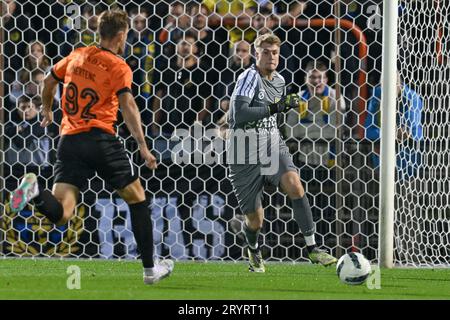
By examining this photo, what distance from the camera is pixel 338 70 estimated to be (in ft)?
33.6

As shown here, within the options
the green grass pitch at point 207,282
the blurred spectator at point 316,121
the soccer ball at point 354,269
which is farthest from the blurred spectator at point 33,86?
the soccer ball at point 354,269

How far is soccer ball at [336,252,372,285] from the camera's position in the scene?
7.50 metres

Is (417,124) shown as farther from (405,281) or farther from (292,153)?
(405,281)

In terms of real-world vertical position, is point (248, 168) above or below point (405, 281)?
above

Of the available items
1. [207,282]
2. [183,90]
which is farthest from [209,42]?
[207,282]

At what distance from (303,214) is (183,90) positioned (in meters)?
2.11

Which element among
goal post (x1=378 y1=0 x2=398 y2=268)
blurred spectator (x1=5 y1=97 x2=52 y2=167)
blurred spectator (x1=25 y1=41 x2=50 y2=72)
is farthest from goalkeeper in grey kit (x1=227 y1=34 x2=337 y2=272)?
blurred spectator (x1=25 y1=41 x2=50 y2=72)

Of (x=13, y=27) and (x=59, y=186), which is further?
(x=13, y=27)

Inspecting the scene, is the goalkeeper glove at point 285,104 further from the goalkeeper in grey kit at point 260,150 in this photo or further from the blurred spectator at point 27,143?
the blurred spectator at point 27,143

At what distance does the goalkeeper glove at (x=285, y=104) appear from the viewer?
27.9ft

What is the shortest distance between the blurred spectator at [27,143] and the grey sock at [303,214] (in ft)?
8.29

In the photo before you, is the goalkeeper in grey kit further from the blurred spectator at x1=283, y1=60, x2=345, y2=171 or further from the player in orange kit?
the player in orange kit
